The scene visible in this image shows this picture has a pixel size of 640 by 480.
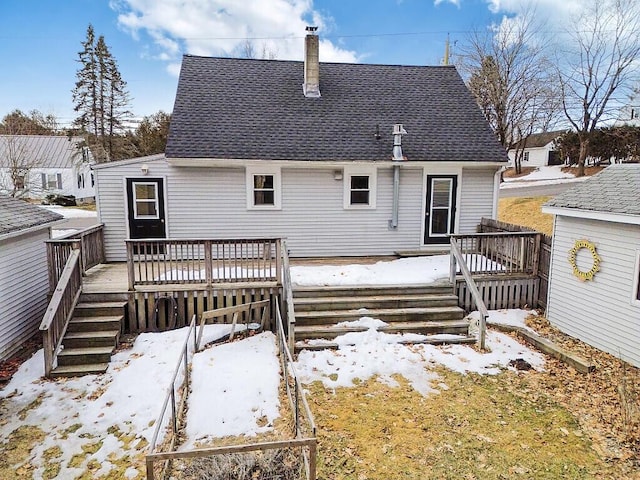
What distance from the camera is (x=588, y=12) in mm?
23828

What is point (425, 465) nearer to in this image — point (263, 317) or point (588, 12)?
point (263, 317)

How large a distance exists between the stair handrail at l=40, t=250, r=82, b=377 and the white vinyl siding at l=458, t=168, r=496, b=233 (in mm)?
9090

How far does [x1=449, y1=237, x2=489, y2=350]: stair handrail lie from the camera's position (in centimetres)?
726

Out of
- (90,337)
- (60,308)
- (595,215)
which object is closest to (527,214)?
(595,215)

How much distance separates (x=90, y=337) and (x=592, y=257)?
8.72 m

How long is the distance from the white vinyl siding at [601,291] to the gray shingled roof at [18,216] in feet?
32.6

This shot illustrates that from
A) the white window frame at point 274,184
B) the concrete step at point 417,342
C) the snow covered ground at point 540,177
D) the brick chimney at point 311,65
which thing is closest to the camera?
the concrete step at point 417,342

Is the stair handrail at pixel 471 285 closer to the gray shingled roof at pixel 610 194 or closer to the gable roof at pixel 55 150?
the gray shingled roof at pixel 610 194

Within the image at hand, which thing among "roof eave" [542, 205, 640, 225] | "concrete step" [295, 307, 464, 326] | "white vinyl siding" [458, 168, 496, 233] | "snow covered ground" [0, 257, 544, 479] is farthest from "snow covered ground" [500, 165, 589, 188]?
"snow covered ground" [0, 257, 544, 479]

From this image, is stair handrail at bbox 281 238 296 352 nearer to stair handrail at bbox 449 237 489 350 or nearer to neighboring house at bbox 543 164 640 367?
stair handrail at bbox 449 237 489 350

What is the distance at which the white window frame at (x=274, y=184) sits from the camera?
10.7 metres

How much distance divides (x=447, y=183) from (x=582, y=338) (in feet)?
16.8

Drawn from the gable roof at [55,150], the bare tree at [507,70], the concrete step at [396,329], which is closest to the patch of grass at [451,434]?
the concrete step at [396,329]

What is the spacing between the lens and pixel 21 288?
25.2 feet
